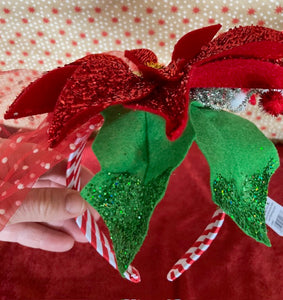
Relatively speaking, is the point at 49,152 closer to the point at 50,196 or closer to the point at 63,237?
the point at 50,196

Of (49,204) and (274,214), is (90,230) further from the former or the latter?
(274,214)

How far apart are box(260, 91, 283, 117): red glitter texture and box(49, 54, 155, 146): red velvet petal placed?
0.12 metres

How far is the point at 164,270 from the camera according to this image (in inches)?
23.0

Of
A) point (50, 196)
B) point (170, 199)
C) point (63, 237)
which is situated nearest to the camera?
point (50, 196)

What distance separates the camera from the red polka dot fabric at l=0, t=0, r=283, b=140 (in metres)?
0.49

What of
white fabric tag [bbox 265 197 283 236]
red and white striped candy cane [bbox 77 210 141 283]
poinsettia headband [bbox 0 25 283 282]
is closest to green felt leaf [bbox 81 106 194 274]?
poinsettia headband [bbox 0 25 283 282]

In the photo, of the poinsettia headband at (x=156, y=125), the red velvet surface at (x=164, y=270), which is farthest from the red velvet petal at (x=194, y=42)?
the red velvet surface at (x=164, y=270)

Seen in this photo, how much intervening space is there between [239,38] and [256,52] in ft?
0.08

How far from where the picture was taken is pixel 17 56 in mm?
585

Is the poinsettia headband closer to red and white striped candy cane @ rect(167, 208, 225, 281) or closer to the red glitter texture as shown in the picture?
the red glitter texture

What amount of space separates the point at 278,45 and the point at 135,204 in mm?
184

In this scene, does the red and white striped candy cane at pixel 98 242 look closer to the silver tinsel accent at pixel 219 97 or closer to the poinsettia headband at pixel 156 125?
the poinsettia headband at pixel 156 125

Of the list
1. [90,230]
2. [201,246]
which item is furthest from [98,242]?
[201,246]

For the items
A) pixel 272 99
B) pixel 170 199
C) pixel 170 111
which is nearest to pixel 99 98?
pixel 170 111
